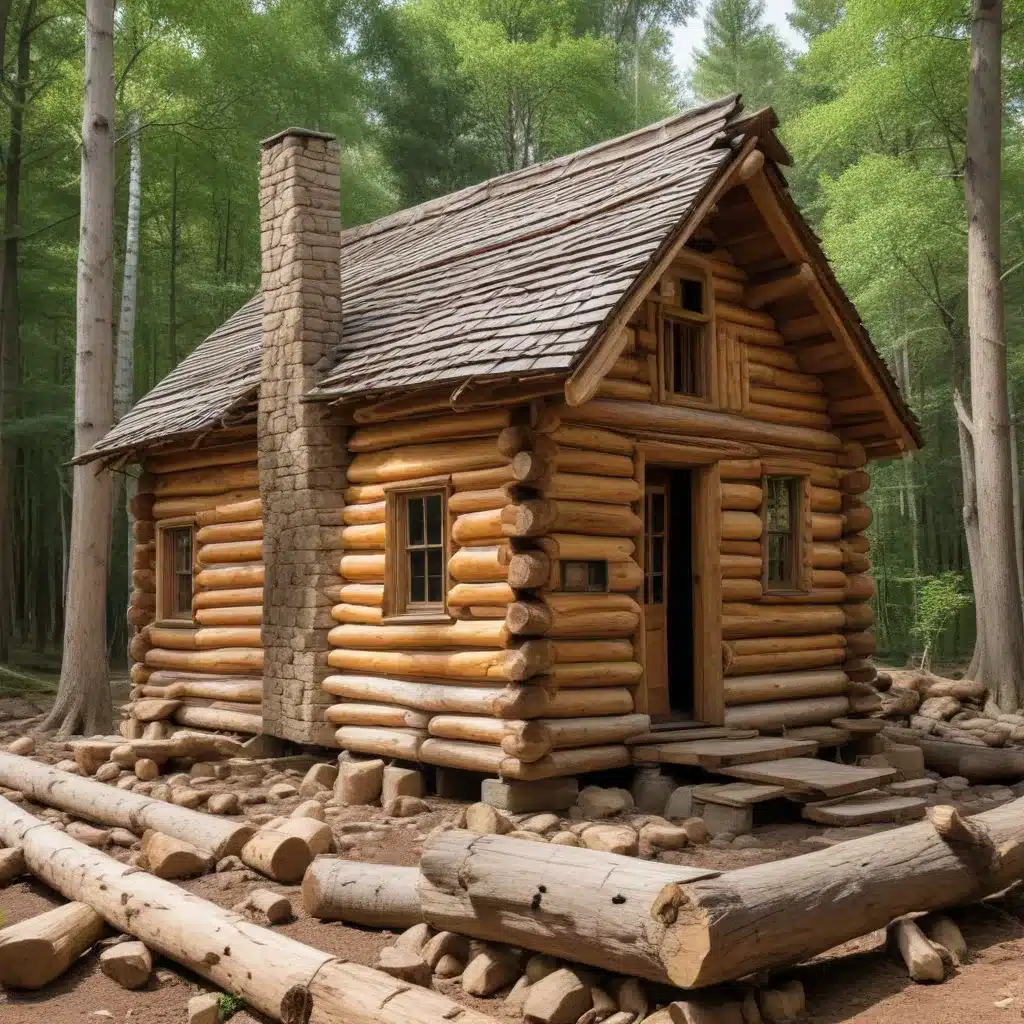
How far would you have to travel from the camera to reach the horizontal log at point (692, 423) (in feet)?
32.6

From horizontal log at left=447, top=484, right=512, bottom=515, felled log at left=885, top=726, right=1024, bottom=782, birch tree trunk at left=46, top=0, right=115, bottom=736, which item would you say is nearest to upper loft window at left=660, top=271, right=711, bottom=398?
horizontal log at left=447, top=484, right=512, bottom=515

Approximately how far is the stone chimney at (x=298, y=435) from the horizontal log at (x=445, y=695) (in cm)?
58

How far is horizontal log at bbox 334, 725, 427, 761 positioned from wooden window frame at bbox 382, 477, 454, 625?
1050mm

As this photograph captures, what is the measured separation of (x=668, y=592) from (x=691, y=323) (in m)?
2.88

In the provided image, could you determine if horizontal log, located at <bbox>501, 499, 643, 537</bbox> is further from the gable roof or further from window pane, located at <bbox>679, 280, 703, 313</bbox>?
window pane, located at <bbox>679, 280, 703, 313</bbox>

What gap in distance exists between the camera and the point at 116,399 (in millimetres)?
21359

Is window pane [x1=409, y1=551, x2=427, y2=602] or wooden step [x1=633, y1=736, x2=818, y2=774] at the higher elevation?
window pane [x1=409, y1=551, x2=427, y2=602]

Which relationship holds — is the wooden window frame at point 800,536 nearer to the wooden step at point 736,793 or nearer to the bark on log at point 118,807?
the wooden step at point 736,793

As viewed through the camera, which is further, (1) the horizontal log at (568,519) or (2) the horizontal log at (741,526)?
(2) the horizontal log at (741,526)

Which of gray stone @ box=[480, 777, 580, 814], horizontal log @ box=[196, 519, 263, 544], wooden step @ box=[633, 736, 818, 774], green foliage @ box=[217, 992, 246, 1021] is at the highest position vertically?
horizontal log @ box=[196, 519, 263, 544]

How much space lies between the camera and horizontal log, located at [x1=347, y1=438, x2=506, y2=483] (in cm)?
998

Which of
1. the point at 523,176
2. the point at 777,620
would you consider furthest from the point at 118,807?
the point at 523,176

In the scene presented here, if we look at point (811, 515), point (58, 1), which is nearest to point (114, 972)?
point (811, 515)

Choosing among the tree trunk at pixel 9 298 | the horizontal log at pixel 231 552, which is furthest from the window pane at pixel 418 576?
the tree trunk at pixel 9 298
